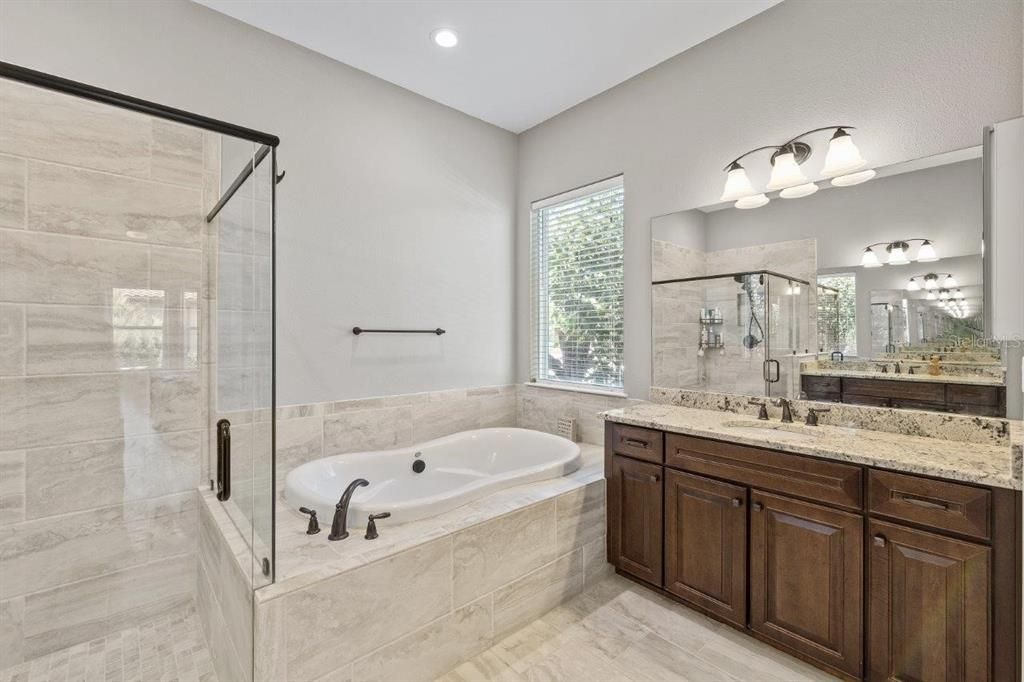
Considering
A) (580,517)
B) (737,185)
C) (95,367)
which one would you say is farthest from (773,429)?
(95,367)

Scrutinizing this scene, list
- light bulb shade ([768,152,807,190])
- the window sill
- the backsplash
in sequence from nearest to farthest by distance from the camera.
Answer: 1. the backsplash
2. light bulb shade ([768,152,807,190])
3. the window sill

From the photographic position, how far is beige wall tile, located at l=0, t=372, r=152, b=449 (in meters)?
1.84

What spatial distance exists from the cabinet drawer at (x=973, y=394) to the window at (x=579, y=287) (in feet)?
5.37

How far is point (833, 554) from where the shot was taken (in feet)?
5.52

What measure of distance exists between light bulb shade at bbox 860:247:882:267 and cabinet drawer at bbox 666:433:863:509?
0.94 metres

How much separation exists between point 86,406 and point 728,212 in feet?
Result: 10.5

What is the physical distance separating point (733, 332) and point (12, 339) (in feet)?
A: 10.7

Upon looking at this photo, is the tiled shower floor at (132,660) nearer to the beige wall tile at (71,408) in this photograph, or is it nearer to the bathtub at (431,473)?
the bathtub at (431,473)

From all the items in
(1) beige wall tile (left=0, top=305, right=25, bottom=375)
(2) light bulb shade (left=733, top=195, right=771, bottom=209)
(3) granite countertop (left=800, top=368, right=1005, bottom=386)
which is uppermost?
(2) light bulb shade (left=733, top=195, right=771, bottom=209)

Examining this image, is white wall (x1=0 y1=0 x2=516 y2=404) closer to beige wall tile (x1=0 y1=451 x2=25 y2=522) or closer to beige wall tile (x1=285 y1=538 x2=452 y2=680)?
beige wall tile (x1=0 y1=451 x2=25 y2=522)

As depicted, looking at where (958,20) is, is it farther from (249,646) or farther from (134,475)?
(134,475)

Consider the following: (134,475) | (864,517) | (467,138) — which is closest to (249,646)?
(134,475)

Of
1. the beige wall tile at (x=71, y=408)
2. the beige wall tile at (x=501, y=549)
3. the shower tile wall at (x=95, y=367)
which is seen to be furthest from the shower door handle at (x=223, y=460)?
the beige wall tile at (x=501, y=549)

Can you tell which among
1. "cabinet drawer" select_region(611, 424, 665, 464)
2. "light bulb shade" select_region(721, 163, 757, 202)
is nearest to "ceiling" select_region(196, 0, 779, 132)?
"light bulb shade" select_region(721, 163, 757, 202)
